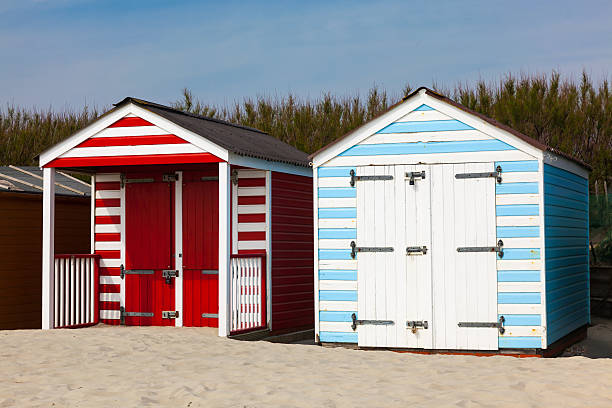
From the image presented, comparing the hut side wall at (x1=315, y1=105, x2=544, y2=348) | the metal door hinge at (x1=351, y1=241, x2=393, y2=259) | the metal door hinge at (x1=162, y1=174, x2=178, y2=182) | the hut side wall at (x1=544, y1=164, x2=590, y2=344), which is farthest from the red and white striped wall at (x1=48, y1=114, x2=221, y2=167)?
the hut side wall at (x1=544, y1=164, x2=590, y2=344)

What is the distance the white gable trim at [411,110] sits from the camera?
31.8 ft

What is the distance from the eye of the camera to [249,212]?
11797 mm

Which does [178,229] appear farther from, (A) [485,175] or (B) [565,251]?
(B) [565,251]

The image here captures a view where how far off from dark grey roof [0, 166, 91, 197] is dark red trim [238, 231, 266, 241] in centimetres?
395

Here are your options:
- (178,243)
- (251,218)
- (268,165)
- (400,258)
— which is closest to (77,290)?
(178,243)

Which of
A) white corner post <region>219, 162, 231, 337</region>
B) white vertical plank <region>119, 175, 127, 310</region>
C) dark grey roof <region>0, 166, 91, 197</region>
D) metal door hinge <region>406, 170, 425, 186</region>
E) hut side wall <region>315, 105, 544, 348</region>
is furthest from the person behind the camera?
dark grey roof <region>0, 166, 91, 197</region>

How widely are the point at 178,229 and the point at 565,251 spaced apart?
5638 mm

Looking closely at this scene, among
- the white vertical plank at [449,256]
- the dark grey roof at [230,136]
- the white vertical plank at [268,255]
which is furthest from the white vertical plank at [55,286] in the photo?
the white vertical plank at [449,256]

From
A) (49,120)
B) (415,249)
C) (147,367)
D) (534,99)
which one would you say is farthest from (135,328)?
(49,120)

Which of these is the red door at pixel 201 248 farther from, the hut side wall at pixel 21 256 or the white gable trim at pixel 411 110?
the hut side wall at pixel 21 256

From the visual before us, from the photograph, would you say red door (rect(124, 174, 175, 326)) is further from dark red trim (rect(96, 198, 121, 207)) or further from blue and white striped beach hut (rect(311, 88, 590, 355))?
blue and white striped beach hut (rect(311, 88, 590, 355))

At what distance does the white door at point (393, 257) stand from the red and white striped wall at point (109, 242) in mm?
4240

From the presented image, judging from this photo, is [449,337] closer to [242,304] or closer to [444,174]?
[444,174]

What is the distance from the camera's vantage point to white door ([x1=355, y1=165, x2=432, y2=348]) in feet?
32.7
